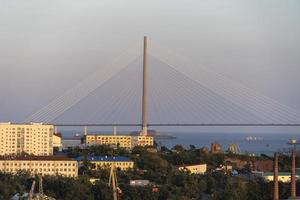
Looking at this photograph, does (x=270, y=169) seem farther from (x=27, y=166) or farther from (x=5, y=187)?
(x=5, y=187)

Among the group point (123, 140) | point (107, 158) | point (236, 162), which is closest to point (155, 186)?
point (107, 158)

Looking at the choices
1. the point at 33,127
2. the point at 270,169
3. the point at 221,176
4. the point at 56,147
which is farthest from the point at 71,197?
the point at 56,147

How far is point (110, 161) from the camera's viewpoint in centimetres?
2052

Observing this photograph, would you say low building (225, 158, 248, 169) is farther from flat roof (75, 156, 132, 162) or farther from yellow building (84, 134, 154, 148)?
yellow building (84, 134, 154, 148)

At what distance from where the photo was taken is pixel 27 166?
1998 centimetres

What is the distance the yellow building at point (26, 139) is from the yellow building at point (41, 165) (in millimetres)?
Answer: 4425

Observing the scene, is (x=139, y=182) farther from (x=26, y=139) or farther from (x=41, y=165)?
(x=26, y=139)

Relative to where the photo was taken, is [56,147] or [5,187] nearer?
[5,187]

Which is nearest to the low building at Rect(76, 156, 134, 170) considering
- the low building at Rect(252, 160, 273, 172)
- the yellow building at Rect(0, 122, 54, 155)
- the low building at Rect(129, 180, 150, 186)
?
the low building at Rect(252, 160, 273, 172)

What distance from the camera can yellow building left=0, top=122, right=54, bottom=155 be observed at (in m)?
25.4

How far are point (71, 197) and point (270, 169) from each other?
7548mm

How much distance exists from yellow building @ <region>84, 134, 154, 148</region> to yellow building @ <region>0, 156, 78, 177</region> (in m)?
8.46

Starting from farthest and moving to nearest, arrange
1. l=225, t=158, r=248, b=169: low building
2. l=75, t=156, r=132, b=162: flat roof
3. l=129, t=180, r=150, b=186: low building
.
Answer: l=225, t=158, r=248, b=169: low building
l=75, t=156, r=132, b=162: flat roof
l=129, t=180, r=150, b=186: low building

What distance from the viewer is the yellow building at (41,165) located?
19237mm
